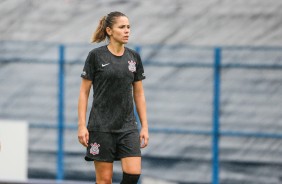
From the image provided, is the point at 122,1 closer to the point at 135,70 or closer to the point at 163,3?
the point at 163,3

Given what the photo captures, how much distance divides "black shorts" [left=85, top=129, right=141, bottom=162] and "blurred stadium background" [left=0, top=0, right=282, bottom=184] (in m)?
5.68

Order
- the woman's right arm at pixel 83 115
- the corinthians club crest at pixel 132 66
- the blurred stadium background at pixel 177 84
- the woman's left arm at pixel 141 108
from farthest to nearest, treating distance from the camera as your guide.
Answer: the blurred stadium background at pixel 177 84
the woman's left arm at pixel 141 108
the corinthians club crest at pixel 132 66
the woman's right arm at pixel 83 115

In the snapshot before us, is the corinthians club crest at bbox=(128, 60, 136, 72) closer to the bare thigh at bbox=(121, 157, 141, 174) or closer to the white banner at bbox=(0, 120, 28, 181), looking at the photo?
the bare thigh at bbox=(121, 157, 141, 174)

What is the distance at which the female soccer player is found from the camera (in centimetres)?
895

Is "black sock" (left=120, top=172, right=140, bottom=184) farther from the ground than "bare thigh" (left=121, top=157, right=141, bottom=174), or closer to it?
closer to it

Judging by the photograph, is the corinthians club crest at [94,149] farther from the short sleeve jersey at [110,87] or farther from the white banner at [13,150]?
the white banner at [13,150]

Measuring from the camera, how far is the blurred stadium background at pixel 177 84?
596 inches

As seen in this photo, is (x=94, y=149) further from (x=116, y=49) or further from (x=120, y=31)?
(x=120, y=31)

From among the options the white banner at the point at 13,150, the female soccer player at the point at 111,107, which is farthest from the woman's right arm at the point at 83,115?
the white banner at the point at 13,150

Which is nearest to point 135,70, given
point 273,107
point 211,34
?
point 273,107

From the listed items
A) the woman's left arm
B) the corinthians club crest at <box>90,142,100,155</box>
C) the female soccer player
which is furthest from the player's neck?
the corinthians club crest at <box>90,142,100,155</box>

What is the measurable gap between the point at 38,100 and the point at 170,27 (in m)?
2.26

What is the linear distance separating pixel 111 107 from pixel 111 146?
0.32 m

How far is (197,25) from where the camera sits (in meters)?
16.5
